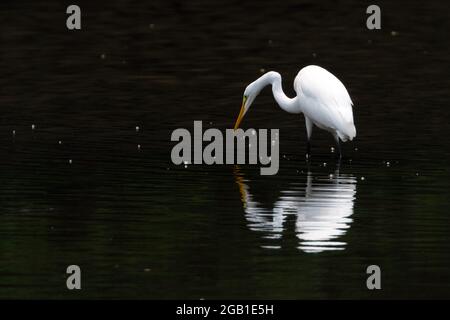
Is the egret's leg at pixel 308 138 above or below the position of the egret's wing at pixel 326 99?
below

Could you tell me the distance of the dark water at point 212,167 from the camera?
46.5 ft

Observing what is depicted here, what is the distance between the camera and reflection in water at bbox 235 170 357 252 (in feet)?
51.5

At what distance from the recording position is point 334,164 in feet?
69.3

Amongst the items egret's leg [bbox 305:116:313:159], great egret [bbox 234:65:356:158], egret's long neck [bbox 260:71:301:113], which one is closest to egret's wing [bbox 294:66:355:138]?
great egret [bbox 234:65:356:158]

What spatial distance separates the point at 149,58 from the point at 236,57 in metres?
1.80

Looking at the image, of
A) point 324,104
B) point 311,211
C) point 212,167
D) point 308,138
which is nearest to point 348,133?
point 324,104

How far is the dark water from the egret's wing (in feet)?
1.77

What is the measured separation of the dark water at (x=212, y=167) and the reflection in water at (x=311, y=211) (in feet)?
0.12

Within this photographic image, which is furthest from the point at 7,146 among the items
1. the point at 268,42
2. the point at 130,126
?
the point at 268,42

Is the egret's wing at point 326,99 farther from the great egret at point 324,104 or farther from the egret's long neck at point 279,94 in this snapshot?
the egret's long neck at point 279,94

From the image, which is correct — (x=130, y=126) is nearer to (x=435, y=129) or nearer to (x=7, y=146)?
(x=7, y=146)

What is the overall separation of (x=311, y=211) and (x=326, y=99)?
194 inches

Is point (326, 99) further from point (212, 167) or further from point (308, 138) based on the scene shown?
point (212, 167)

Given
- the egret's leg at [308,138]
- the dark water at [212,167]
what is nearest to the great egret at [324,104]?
the egret's leg at [308,138]
